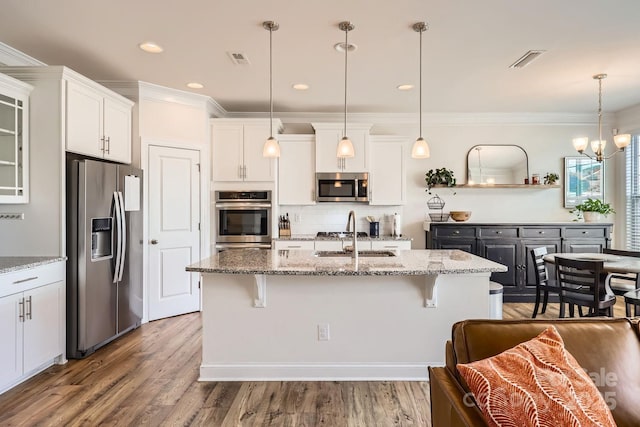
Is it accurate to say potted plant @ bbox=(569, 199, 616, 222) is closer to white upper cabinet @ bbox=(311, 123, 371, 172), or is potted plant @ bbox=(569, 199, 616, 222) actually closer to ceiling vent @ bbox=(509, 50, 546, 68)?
ceiling vent @ bbox=(509, 50, 546, 68)

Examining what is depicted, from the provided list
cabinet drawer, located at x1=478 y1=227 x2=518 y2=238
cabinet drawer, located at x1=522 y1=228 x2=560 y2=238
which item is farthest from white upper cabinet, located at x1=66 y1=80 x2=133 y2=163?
cabinet drawer, located at x1=522 y1=228 x2=560 y2=238

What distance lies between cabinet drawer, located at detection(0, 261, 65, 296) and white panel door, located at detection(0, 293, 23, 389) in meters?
0.06

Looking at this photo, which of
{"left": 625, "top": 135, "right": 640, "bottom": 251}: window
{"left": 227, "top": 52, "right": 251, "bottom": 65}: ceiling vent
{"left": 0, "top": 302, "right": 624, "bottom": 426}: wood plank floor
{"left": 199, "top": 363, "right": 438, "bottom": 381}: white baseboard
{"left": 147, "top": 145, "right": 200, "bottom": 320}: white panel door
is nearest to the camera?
{"left": 0, "top": 302, "right": 624, "bottom": 426}: wood plank floor

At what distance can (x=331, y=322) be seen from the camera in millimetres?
2738

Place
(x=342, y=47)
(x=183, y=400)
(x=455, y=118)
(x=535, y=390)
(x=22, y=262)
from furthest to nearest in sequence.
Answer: (x=455, y=118), (x=342, y=47), (x=22, y=262), (x=183, y=400), (x=535, y=390)

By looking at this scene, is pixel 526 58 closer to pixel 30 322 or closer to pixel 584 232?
pixel 584 232

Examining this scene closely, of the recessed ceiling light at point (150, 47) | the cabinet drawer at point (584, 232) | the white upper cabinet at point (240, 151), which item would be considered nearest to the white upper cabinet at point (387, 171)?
the white upper cabinet at point (240, 151)

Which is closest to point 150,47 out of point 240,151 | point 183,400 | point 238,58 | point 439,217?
point 238,58

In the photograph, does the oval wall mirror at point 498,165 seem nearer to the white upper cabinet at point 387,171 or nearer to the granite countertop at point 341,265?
the white upper cabinet at point 387,171

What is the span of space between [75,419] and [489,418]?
235 centimetres

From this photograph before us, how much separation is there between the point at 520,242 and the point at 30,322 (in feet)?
17.2

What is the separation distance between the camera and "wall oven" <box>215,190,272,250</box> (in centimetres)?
472

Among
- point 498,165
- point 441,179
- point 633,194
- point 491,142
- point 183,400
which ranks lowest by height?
Result: point 183,400

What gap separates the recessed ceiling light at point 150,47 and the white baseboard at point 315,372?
264 cm
